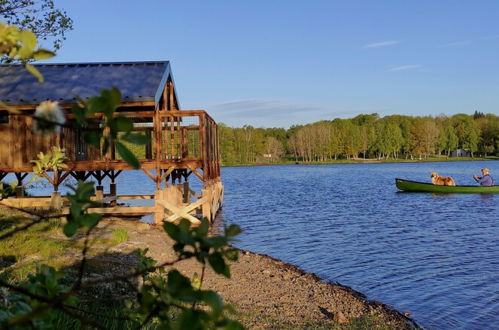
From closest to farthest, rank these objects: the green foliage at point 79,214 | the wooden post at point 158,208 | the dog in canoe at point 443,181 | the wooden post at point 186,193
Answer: the green foliage at point 79,214
the wooden post at point 158,208
the wooden post at point 186,193
the dog in canoe at point 443,181

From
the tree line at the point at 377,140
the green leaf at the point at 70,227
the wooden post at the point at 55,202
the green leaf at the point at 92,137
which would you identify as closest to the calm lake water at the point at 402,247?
the wooden post at the point at 55,202

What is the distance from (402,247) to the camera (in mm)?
17344

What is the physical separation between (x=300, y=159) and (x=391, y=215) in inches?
4556

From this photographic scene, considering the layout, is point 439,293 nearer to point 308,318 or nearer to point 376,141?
point 308,318

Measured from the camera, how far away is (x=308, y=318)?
9.13m

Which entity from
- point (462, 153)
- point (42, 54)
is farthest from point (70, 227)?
point (462, 153)

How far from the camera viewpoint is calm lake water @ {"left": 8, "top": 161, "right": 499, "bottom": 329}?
36.2ft

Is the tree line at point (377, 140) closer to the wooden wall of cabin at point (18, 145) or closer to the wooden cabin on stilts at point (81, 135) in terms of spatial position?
the wooden cabin on stilts at point (81, 135)

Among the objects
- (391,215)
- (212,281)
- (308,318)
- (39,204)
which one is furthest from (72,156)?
(391,215)

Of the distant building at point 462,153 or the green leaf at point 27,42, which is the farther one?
the distant building at point 462,153

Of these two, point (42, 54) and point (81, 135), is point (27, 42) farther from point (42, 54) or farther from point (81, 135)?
point (81, 135)

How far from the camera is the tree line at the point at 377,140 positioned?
12644cm

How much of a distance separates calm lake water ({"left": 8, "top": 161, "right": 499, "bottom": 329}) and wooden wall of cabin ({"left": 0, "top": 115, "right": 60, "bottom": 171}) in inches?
337

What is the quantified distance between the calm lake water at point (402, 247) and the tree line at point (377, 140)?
95386 mm
